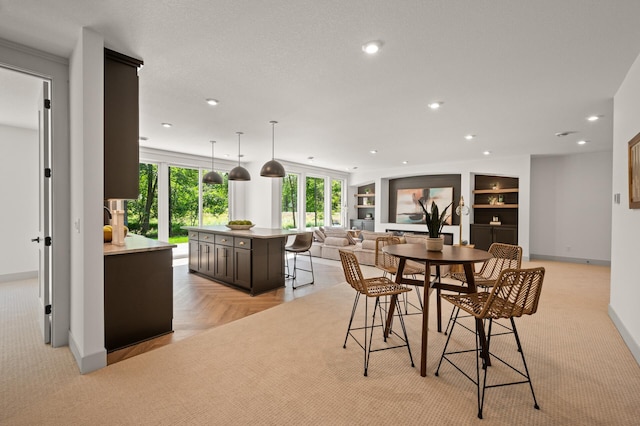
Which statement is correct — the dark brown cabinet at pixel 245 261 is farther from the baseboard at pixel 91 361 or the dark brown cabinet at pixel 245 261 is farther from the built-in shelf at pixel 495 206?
the built-in shelf at pixel 495 206

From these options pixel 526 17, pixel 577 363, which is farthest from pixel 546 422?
pixel 526 17

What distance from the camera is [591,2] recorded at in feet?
6.44

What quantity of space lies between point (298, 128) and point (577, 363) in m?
4.49

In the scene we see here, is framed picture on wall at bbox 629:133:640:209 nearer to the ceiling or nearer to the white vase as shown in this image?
the ceiling

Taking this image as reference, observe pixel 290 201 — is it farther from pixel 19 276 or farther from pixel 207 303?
pixel 19 276

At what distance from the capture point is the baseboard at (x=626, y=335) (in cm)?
255

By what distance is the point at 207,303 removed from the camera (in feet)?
13.1

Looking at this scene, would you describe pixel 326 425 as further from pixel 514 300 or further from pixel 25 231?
pixel 25 231

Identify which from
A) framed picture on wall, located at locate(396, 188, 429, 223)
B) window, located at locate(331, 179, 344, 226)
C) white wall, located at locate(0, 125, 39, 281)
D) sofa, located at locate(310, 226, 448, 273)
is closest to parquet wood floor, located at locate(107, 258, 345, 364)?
sofa, located at locate(310, 226, 448, 273)

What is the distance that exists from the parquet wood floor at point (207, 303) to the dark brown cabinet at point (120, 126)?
1410mm

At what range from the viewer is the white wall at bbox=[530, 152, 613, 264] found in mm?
6859

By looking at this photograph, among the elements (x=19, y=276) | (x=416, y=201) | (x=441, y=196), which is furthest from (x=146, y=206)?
(x=441, y=196)

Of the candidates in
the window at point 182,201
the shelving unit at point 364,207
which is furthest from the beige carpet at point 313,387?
the shelving unit at point 364,207

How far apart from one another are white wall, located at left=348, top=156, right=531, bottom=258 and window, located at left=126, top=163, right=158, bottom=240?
22.1 ft
